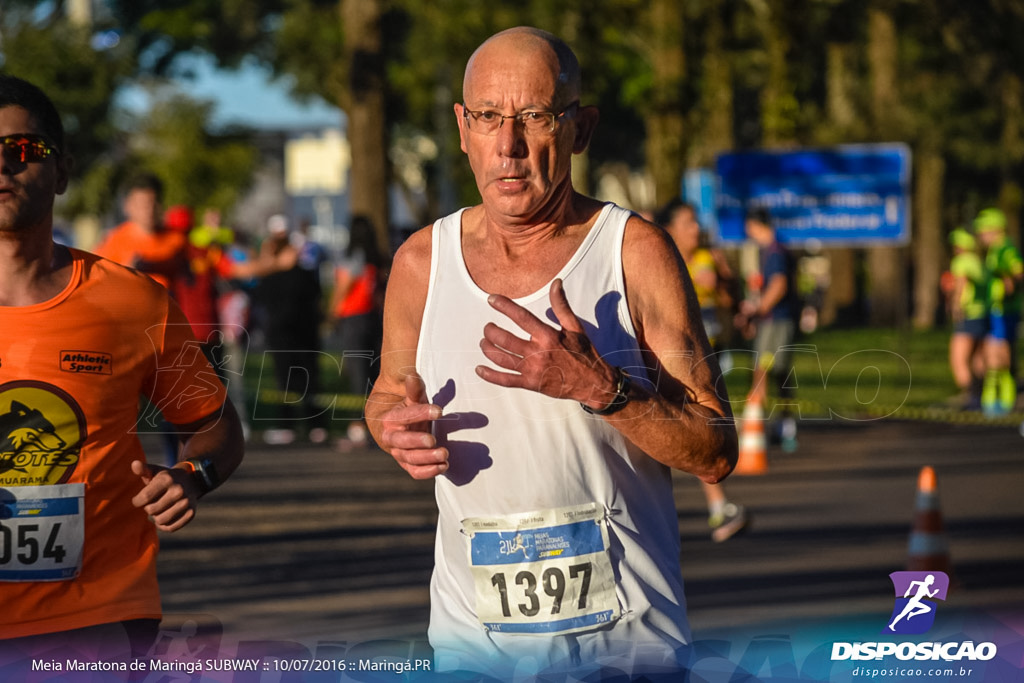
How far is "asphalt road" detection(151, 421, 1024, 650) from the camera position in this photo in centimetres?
805

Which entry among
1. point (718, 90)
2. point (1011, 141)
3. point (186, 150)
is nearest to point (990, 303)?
point (718, 90)

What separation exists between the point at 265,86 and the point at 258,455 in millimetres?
41584

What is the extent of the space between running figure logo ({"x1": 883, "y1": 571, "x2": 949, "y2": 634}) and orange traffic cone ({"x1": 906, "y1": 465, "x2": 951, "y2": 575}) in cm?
184

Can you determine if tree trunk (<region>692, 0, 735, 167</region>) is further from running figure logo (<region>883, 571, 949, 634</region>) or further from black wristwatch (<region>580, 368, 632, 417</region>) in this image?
black wristwatch (<region>580, 368, 632, 417</region>)

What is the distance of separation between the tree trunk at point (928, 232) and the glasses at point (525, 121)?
38477mm

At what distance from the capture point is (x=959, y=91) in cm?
4075

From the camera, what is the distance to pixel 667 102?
86.9 ft

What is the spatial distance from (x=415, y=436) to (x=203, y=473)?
0.64 metres

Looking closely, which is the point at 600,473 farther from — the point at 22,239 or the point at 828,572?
the point at 828,572

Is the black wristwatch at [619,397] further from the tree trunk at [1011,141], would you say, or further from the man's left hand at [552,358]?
the tree trunk at [1011,141]

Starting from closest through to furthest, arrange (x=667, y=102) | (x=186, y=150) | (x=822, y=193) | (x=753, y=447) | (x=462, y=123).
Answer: (x=462, y=123), (x=753, y=447), (x=822, y=193), (x=667, y=102), (x=186, y=150)

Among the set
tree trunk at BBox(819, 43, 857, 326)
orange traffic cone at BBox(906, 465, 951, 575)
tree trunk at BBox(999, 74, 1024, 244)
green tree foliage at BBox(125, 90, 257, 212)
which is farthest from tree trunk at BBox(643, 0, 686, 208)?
green tree foliage at BBox(125, 90, 257, 212)

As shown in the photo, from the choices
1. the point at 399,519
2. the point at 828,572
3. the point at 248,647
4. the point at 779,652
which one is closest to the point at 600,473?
the point at 779,652

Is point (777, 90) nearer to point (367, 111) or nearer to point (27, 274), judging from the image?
point (367, 111)
